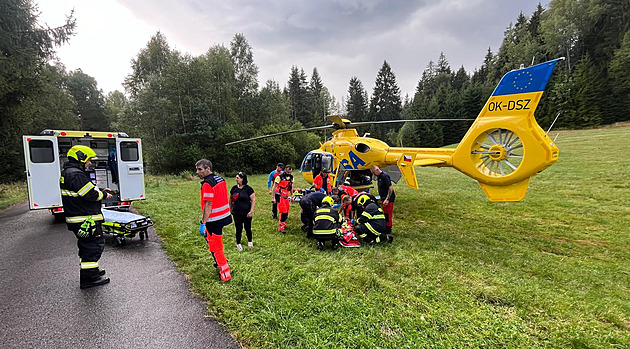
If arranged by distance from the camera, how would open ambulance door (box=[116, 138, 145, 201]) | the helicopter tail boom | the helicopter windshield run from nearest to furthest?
the helicopter tail boom, open ambulance door (box=[116, 138, 145, 201]), the helicopter windshield

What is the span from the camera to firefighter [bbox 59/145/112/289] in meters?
3.70

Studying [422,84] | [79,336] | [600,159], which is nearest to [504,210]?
[79,336]

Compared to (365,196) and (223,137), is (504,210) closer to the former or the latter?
(365,196)

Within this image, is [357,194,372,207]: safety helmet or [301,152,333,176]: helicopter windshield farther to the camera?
[301,152,333,176]: helicopter windshield

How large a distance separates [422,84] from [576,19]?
28.9 m

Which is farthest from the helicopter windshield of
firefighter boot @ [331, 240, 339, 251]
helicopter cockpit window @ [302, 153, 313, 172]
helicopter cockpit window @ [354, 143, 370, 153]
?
firefighter boot @ [331, 240, 339, 251]

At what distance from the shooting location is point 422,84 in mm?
65312

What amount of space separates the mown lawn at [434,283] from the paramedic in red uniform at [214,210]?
1.13 ft

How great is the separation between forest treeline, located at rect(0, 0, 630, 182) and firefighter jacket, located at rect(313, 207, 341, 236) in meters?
11.0

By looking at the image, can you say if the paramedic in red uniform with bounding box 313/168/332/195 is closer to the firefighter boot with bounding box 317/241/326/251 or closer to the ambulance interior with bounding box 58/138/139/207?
the firefighter boot with bounding box 317/241/326/251

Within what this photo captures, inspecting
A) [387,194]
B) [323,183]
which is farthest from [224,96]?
[387,194]

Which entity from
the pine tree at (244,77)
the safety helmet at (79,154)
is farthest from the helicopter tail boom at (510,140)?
the pine tree at (244,77)

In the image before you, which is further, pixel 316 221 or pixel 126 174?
pixel 126 174

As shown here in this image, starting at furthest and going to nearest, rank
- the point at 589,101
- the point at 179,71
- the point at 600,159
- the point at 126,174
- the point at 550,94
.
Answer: the point at 550,94
the point at 589,101
the point at 179,71
the point at 600,159
the point at 126,174
